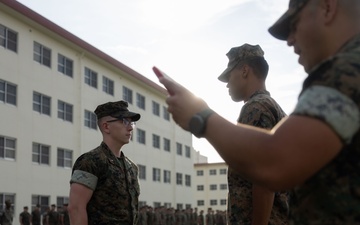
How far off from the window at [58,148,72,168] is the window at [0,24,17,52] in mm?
6565

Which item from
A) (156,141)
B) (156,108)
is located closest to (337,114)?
(156,141)

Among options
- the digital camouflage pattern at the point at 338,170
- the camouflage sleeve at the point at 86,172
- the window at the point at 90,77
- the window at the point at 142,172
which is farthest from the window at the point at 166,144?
the digital camouflage pattern at the point at 338,170

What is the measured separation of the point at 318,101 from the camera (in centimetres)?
158

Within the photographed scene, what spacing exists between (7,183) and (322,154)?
25212 mm

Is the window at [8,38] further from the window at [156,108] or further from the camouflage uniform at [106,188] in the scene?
the camouflage uniform at [106,188]

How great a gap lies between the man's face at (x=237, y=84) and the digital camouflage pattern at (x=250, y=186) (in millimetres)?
192

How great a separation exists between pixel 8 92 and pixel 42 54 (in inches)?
158

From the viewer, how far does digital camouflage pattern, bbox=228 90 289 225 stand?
134 inches

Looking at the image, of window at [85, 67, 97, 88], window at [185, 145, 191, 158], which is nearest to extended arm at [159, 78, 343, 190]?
window at [85, 67, 97, 88]

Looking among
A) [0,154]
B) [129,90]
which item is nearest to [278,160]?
[0,154]

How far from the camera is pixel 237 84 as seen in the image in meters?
3.78

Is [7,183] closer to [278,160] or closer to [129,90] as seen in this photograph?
[129,90]

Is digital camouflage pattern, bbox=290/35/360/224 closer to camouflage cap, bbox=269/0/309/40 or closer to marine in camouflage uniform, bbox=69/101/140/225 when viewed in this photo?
camouflage cap, bbox=269/0/309/40

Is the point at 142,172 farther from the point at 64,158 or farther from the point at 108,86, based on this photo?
the point at 64,158
